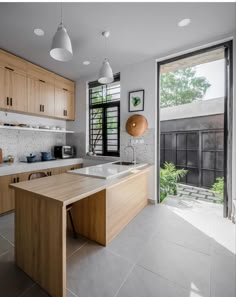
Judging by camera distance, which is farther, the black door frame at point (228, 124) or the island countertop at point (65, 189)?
the black door frame at point (228, 124)

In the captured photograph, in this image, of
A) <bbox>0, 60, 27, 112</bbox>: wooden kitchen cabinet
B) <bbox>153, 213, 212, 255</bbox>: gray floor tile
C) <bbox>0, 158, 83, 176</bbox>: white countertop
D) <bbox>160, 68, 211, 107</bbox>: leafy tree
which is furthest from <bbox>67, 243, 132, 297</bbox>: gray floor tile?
<bbox>160, 68, 211, 107</bbox>: leafy tree

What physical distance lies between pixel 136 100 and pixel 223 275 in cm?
276

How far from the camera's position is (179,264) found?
4.97 ft

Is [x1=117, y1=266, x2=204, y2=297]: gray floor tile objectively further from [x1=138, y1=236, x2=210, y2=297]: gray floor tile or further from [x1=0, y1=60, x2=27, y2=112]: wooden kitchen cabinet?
[x1=0, y1=60, x2=27, y2=112]: wooden kitchen cabinet

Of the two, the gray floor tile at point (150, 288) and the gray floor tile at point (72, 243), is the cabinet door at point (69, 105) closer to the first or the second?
the gray floor tile at point (72, 243)

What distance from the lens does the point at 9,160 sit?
3.02 meters

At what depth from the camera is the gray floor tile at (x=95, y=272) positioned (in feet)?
4.09

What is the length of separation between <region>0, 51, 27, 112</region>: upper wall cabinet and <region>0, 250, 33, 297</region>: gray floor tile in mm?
2320

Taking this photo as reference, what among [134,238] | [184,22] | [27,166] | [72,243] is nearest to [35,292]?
[72,243]

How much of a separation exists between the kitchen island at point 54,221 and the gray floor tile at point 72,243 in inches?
2.8

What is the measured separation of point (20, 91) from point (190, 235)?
359 centimetres

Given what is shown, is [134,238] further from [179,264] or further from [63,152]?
[63,152]

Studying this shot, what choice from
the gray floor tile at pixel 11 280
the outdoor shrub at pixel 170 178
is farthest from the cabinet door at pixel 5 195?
the outdoor shrub at pixel 170 178

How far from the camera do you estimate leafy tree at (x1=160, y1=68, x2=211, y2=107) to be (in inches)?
130
